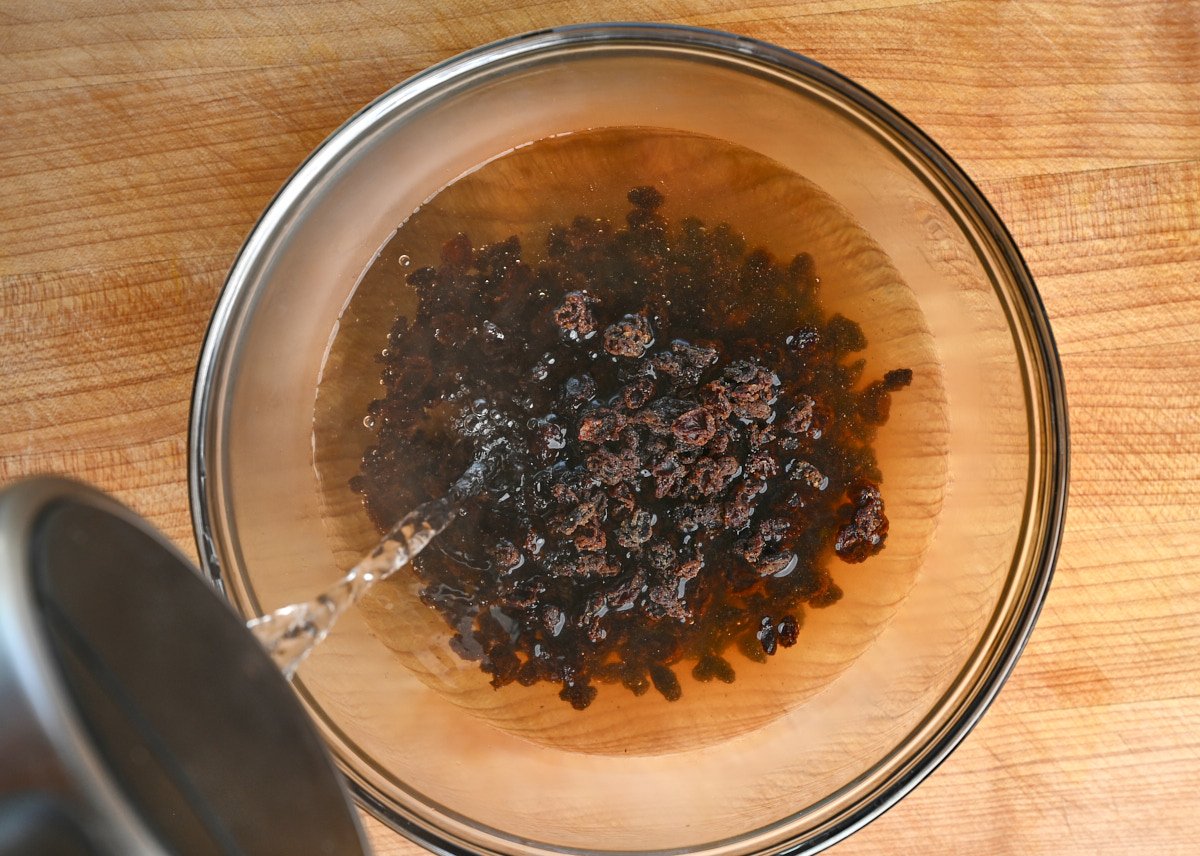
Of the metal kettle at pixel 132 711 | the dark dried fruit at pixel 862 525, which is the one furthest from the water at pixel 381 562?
the dark dried fruit at pixel 862 525

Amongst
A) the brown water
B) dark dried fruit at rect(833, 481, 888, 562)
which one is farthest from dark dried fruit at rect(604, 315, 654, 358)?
dark dried fruit at rect(833, 481, 888, 562)

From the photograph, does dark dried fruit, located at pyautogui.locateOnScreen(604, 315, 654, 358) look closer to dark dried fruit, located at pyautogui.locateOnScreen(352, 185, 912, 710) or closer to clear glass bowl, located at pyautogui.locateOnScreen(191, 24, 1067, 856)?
dark dried fruit, located at pyautogui.locateOnScreen(352, 185, 912, 710)

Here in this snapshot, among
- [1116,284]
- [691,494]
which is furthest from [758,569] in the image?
[1116,284]

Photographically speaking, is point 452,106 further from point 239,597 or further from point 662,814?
point 662,814

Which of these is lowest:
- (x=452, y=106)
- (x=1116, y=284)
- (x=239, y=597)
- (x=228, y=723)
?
(x=239, y=597)

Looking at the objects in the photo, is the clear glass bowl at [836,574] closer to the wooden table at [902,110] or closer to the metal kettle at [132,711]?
the wooden table at [902,110]

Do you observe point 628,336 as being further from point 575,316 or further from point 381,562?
point 381,562
